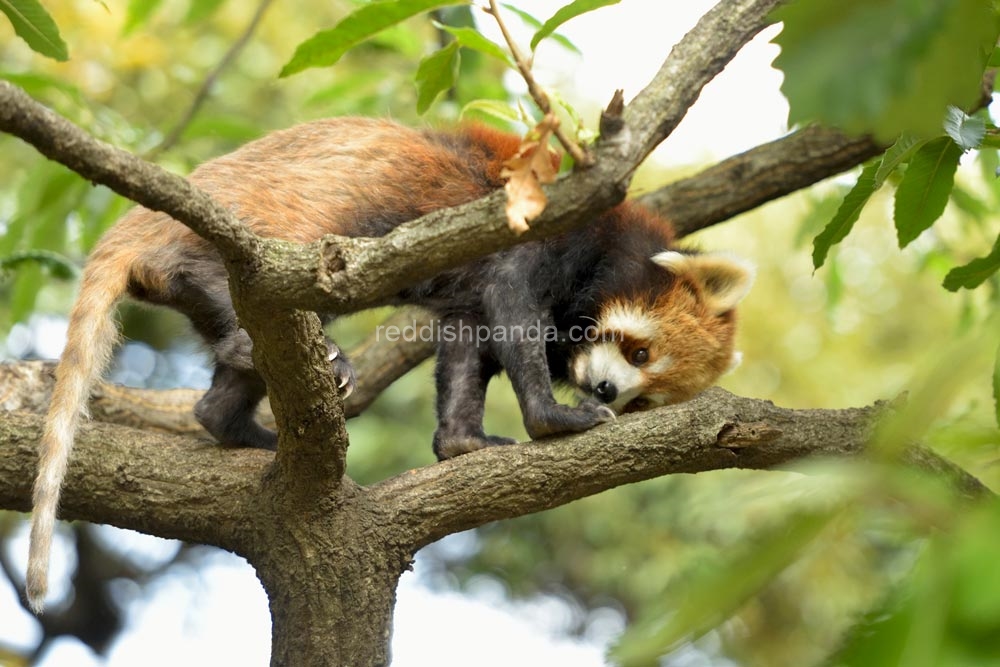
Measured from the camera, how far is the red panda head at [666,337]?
346cm

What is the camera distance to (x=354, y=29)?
2.14 m

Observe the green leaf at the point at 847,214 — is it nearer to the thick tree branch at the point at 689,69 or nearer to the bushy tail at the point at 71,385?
the thick tree branch at the point at 689,69

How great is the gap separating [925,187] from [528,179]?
33.0 inches

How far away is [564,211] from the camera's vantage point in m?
1.71

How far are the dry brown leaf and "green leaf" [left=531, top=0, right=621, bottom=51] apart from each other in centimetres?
36

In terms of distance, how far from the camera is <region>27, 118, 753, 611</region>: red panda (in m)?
2.97

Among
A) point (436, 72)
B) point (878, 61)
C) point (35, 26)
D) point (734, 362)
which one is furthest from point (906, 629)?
point (734, 362)

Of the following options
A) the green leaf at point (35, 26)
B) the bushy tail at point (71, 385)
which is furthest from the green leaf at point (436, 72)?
the bushy tail at point (71, 385)

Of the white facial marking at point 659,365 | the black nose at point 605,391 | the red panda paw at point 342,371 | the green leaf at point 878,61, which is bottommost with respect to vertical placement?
the green leaf at point 878,61

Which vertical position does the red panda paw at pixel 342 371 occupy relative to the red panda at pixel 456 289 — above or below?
below

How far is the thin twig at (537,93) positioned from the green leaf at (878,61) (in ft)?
3.49

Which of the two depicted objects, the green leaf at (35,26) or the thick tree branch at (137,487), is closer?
the green leaf at (35,26)

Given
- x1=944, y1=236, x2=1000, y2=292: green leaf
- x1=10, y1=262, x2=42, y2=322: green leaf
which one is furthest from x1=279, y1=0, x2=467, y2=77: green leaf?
x1=10, y1=262, x2=42, y2=322: green leaf

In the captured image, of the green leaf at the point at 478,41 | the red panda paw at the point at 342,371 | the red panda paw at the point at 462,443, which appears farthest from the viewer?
the red panda paw at the point at 462,443
